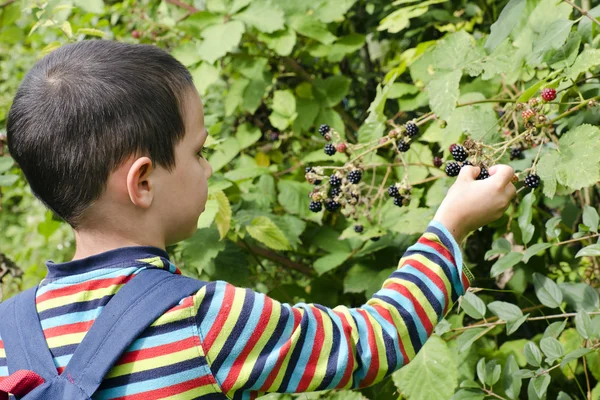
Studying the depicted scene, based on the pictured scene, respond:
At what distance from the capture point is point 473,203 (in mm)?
1194

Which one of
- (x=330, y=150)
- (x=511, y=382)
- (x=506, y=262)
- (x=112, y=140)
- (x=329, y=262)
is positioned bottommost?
(x=329, y=262)

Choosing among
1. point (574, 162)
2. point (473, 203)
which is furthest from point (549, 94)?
point (473, 203)

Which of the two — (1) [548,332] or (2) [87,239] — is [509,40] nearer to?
(1) [548,332]

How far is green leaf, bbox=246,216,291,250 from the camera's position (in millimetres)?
2045

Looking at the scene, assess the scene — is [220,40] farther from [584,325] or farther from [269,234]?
[584,325]

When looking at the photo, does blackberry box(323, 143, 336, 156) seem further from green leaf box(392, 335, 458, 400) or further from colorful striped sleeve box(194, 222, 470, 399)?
colorful striped sleeve box(194, 222, 470, 399)

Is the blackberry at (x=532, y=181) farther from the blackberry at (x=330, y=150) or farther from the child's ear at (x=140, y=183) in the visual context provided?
the child's ear at (x=140, y=183)

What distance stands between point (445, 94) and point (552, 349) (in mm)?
546

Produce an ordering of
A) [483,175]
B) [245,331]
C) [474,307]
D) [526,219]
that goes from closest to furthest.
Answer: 1. [245,331]
2. [483,175]
3. [526,219]
4. [474,307]

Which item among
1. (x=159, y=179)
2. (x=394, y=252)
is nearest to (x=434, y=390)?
(x=394, y=252)

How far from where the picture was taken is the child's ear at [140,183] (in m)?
1.12

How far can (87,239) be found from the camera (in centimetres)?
117

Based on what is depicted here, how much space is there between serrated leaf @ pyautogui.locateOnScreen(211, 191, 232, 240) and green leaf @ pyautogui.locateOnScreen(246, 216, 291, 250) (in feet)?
0.32

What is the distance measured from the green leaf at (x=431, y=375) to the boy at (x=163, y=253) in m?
0.63
